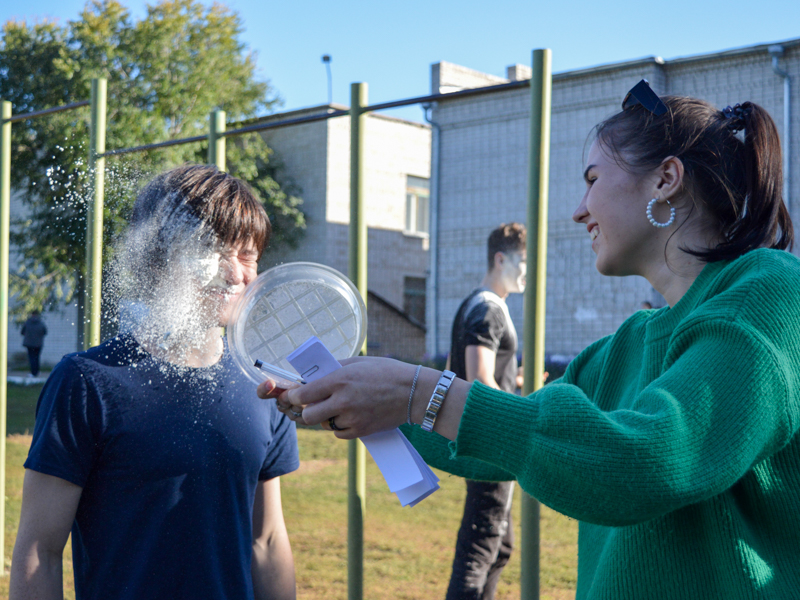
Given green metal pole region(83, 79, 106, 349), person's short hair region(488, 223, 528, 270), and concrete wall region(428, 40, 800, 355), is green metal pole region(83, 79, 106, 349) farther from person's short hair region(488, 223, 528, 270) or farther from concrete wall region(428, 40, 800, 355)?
concrete wall region(428, 40, 800, 355)

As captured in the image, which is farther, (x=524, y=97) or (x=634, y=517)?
(x=524, y=97)

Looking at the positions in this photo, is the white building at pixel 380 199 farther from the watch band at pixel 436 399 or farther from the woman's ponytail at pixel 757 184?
the watch band at pixel 436 399

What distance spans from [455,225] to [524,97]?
10.7 ft

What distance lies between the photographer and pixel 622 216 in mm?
1552

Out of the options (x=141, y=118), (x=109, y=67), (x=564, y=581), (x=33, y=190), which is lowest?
(x=564, y=581)

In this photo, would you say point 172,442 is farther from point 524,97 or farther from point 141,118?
point 524,97

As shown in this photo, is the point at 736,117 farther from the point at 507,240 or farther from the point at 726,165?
the point at 507,240

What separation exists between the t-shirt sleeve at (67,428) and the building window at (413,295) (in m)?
20.5

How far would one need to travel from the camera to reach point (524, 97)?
14.7m

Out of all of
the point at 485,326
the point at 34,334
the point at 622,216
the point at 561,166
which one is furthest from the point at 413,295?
the point at 622,216

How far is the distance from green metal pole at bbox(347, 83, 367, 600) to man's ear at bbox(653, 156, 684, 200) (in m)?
1.68

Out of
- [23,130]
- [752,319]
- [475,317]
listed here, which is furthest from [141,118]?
[752,319]

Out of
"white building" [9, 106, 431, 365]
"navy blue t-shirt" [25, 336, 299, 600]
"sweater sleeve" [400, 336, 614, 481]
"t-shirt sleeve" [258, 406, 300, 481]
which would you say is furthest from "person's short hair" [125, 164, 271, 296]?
"white building" [9, 106, 431, 365]

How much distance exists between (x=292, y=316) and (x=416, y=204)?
20.5 metres
